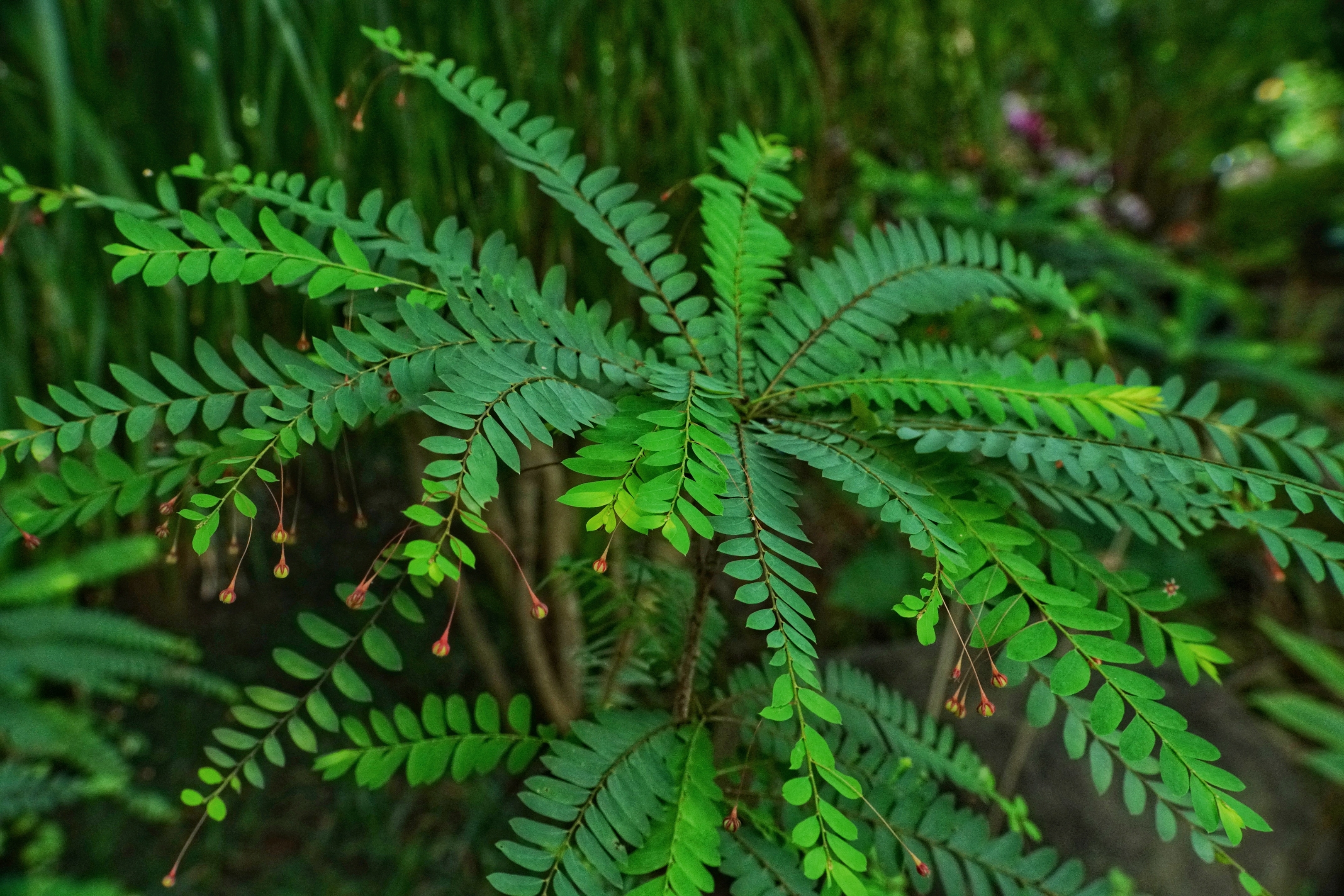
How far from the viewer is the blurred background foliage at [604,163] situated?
36.1 inches

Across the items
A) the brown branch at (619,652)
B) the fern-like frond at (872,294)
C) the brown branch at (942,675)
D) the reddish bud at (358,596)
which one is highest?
the fern-like frond at (872,294)

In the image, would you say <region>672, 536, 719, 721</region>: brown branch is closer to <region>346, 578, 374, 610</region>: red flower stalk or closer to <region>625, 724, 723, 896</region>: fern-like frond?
<region>625, 724, 723, 896</region>: fern-like frond

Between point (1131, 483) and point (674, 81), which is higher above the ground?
point (674, 81)

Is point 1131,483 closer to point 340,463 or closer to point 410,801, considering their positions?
point 340,463

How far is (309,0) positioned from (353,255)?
0.59m

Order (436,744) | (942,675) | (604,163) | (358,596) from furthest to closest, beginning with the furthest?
(942,675), (604,163), (436,744), (358,596)

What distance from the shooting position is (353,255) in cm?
49

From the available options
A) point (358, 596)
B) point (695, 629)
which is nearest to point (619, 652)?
point (695, 629)

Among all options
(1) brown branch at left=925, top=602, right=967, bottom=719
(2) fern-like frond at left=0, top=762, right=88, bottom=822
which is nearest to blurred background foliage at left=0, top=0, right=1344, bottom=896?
(2) fern-like frond at left=0, top=762, right=88, bottom=822

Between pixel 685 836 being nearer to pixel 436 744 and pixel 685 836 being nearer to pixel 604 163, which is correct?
pixel 436 744

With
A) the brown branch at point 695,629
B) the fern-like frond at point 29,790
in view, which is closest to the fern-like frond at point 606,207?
the brown branch at point 695,629

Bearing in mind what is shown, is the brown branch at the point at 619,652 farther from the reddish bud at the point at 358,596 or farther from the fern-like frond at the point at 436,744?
the reddish bud at the point at 358,596

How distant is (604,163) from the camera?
990mm

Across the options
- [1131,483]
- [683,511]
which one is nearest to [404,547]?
[683,511]
